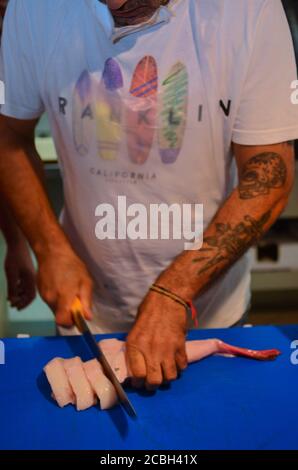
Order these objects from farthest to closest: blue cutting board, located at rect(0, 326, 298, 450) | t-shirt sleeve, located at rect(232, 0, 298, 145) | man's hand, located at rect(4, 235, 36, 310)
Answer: man's hand, located at rect(4, 235, 36, 310) < t-shirt sleeve, located at rect(232, 0, 298, 145) < blue cutting board, located at rect(0, 326, 298, 450)

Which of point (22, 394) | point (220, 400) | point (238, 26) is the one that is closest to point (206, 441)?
point (220, 400)

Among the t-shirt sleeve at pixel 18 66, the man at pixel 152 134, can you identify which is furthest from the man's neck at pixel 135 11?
the t-shirt sleeve at pixel 18 66

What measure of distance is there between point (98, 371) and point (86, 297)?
0.12 metres

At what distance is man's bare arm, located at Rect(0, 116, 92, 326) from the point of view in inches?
38.9

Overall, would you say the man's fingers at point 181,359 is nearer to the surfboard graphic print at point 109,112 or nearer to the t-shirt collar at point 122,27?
the surfboard graphic print at point 109,112

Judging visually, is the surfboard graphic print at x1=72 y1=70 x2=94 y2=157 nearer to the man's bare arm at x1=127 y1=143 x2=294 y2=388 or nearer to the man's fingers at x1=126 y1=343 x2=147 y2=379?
Answer: the man's bare arm at x1=127 y1=143 x2=294 y2=388

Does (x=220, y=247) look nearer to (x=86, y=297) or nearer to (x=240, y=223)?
(x=240, y=223)

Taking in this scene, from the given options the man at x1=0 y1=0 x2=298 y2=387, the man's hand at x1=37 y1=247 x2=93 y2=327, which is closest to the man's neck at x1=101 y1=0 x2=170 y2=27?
the man at x1=0 y1=0 x2=298 y2=387

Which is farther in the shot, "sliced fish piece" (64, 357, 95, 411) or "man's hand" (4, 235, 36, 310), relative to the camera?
"man's hand" (4, 235, 36, 310)

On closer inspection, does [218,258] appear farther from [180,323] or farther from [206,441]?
[206,441]

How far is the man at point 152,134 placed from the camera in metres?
0.91

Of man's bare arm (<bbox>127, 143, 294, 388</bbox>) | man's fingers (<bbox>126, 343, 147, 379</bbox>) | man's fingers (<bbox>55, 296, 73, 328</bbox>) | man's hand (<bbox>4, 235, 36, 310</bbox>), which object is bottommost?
man's hand (<bbox>4, 235, 36, 310</bbox>)

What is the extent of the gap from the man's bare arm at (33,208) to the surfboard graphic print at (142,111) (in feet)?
0.57
